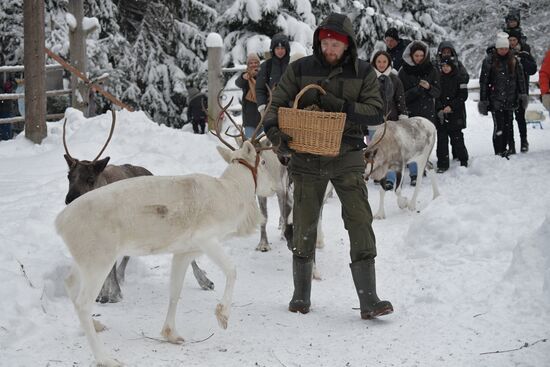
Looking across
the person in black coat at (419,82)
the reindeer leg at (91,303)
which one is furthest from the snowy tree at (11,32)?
the reindeer leg at (91,303)

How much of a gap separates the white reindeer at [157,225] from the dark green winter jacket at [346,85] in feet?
2.07

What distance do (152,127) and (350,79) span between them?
8.02 meters

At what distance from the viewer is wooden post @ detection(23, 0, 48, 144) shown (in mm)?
12859


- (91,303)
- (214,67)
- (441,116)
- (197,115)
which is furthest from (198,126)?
(91,303)

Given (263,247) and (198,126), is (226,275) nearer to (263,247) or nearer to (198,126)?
(263,247)

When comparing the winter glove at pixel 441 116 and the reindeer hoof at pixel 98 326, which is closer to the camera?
the reindeer hoof at pixel 98 326

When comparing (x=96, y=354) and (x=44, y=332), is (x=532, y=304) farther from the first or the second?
(x=44, y=332)

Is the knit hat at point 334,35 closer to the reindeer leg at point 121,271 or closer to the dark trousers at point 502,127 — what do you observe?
the reindeer leg at point 121,271

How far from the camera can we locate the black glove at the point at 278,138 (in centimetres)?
527

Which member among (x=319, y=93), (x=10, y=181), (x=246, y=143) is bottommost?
(x=10, y=181)

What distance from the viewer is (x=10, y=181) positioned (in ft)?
32.9

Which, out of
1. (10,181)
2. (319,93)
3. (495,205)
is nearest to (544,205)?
(495,205)

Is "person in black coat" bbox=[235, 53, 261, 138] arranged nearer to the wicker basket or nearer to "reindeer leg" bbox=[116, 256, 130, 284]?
"reindeer leg" bbox=[116, 256, 130, 284]

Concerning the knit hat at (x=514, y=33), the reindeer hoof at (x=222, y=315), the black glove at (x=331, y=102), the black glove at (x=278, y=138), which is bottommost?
the reindeer hoof at (x=222, y=315)
